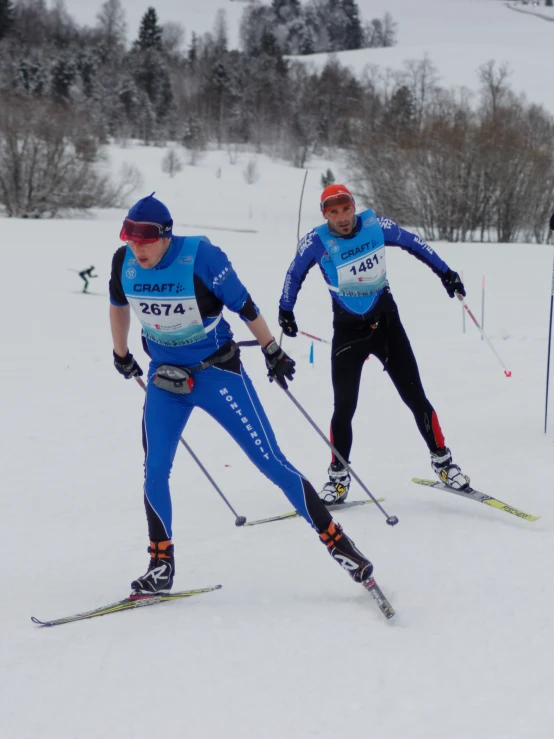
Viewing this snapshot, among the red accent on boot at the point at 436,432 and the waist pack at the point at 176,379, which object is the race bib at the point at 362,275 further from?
the waist pack at the point at 176,379

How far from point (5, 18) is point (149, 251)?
298ft

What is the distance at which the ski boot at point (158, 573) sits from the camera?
3711 mm

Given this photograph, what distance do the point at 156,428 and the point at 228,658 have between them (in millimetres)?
1119

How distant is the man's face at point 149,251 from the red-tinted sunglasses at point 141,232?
0.02 m

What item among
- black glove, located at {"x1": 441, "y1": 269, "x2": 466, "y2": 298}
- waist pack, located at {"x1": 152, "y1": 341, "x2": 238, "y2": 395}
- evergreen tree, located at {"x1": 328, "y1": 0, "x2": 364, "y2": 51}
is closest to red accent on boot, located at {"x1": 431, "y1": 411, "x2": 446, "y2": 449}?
black glove, located at {"x1": 441, "y1": 269, "x2": 466, "y2": 298}

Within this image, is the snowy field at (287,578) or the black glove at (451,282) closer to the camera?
the snowy field at (287,578)

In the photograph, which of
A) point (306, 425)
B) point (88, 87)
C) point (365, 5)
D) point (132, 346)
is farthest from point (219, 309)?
point (365, 5)

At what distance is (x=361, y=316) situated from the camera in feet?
16.1

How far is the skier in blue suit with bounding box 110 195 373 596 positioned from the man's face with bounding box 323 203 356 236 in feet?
4.23

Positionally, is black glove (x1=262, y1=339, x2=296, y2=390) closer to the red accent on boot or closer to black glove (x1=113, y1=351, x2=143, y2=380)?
black glove (x1=113, y1=351, x2=143, y2=380)

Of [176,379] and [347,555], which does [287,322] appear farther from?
[347,555]

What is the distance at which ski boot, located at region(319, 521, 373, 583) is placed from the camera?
347 centimetres

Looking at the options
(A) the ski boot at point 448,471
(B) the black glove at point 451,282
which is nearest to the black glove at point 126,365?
(A) the ski boot at point 448,471

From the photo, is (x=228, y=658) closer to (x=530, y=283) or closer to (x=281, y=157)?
(x=530, y=283)
